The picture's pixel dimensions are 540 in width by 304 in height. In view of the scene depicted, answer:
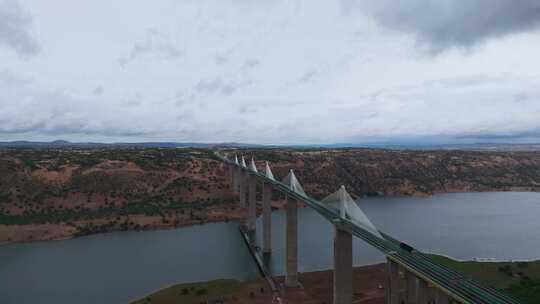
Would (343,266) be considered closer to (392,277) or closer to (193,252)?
(392,277)

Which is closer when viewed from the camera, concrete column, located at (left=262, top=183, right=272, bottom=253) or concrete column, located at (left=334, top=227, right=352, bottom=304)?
concrete column, located at (left=334, top=227, right=352, bottom=304)

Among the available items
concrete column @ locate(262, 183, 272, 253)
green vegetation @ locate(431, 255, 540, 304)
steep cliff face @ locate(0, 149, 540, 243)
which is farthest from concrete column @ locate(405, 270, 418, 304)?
steep cliff face @ locate(0, 149, 540, 243)

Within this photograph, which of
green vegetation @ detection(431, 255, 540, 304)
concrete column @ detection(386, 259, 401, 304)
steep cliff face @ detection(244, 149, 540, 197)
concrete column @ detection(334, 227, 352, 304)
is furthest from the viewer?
steep cliff face @ detection(244, 149, 540, 197)

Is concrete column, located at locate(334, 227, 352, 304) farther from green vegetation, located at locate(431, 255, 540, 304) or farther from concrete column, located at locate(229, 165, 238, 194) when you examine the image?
concrete column, located at locate(229, 165, 238, 194)

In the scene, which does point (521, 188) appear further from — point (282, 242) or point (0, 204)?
point (0, 204)

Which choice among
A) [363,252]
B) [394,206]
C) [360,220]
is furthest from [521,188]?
[360,220]

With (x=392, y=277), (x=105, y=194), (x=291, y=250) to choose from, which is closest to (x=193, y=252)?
(x=291, y=250)

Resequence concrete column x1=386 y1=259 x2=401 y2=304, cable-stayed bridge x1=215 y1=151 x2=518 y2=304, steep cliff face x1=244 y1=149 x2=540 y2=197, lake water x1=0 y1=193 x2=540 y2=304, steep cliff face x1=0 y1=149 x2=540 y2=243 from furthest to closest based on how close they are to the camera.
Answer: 1. steep cliff face x1=244 y1=149 x2=540 y2=197
2. steep cliff face x1=0 y1=149 x2=540 y2=243
3. lake water x1=0 y1=193 x2=540 y2=304
4. concrete column x1=386 y1=259 x2=401 y2=304
5. cable-stayed bridge x1=215 y1=151 x2=518 y2=304
